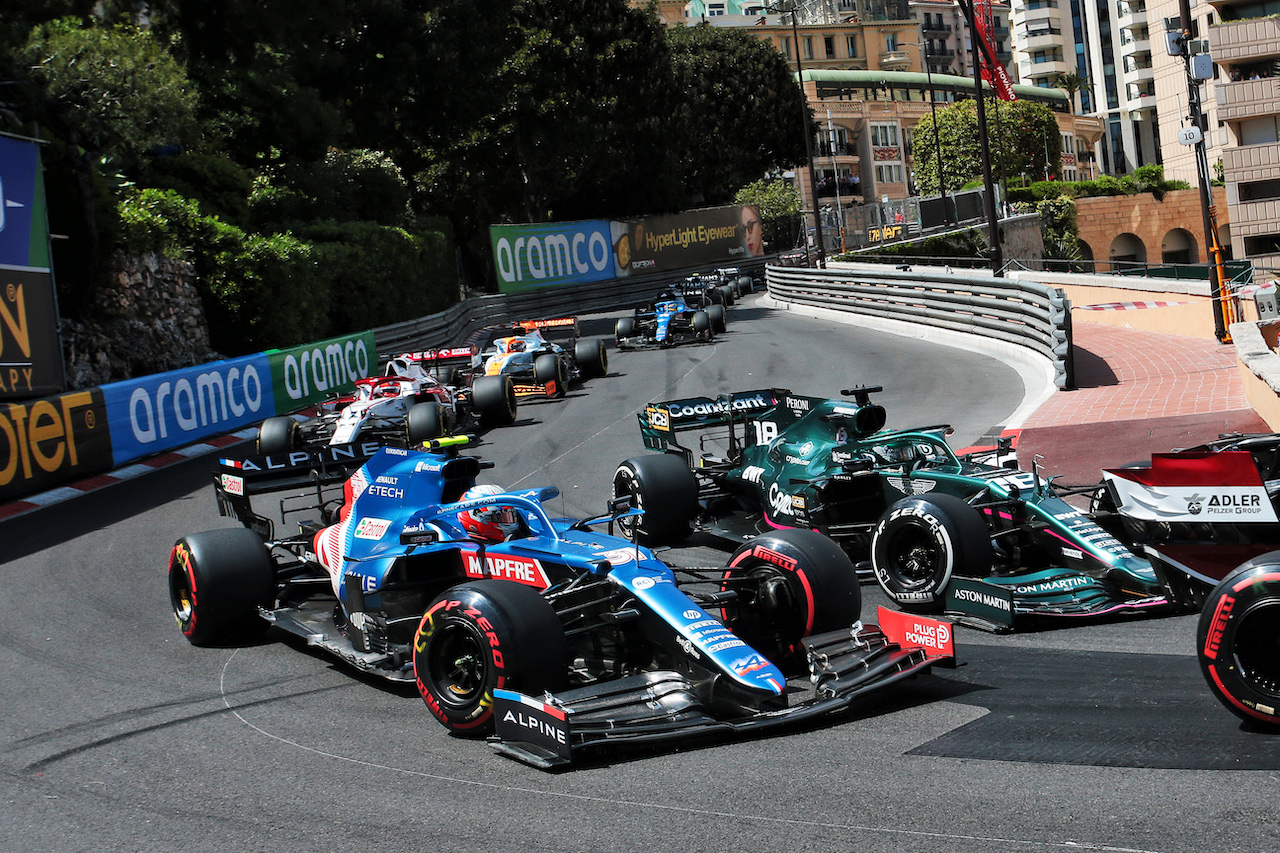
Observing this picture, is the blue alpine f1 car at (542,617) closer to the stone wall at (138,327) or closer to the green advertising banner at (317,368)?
the green advertising banner at (317,368)

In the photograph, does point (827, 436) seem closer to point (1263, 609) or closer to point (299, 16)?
point (1263, 609)

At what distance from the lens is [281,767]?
612cm

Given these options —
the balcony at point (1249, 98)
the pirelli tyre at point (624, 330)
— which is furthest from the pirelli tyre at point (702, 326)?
the balcony at point (1249, 98)

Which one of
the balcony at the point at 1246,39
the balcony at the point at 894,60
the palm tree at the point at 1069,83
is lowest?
the balcony at the point at 1246,39

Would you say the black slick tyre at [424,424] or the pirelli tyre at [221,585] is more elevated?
the black slick tyre at [424,424]

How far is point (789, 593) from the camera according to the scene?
7.20m

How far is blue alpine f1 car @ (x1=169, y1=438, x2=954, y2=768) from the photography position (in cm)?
611

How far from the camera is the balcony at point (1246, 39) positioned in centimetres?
5544

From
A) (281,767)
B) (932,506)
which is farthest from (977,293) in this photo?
(281,767)

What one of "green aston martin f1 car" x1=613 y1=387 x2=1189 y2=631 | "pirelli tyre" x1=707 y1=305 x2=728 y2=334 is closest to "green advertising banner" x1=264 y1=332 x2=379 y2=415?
"pirelli tyre" x1=707 y1=305 x2=728 y2=334

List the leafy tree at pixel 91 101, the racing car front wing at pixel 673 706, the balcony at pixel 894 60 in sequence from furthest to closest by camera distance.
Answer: the balcony at pixel 894 60, the leafy tree at pixel 91 101, the racing car front wing at pixel 673 706

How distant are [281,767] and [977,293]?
2239 cm

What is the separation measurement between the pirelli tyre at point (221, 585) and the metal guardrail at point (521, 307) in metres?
21.4

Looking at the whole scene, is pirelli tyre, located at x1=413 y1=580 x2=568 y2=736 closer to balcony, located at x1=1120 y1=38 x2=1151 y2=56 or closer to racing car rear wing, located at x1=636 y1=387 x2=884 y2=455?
racing car rear wing, located at x1=636 y1=387 x2=884 y2=455
